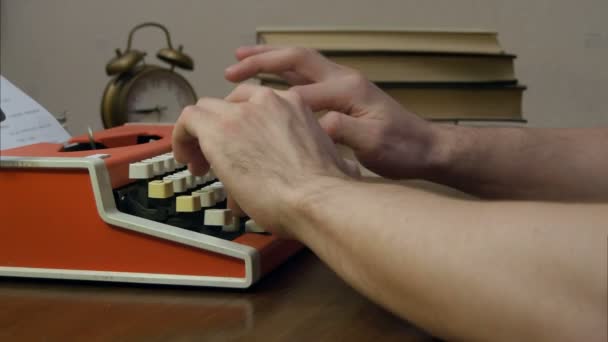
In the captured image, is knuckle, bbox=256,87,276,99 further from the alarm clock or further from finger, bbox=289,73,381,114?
the alarm clock

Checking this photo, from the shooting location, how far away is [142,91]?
1425 millimetres

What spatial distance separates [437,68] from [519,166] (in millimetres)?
368

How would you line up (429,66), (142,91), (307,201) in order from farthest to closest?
(142,91), (429,66), (307,201)

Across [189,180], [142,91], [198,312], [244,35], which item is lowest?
[198,312]

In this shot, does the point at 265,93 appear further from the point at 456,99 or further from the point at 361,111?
the point at 456,99

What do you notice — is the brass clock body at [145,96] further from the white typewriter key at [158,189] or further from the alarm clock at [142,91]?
the white typewriter key at [158,189]

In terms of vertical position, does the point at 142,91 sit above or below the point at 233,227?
above

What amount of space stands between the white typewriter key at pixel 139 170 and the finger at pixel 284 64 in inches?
6.7

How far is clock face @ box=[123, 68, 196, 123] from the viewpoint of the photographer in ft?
4.65

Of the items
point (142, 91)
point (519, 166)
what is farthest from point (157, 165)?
point (142, 91)

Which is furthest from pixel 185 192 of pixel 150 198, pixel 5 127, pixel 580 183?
pixel 580 183

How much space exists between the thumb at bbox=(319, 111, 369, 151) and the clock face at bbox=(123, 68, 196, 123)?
0.63 metres

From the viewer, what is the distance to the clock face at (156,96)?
1.42 meters

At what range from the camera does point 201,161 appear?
0.83 meters
